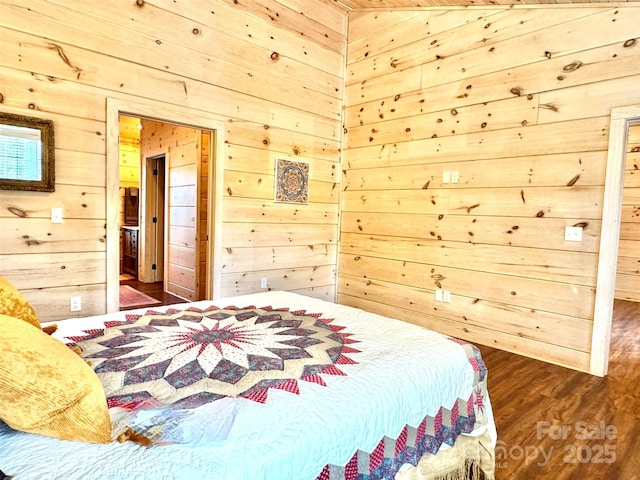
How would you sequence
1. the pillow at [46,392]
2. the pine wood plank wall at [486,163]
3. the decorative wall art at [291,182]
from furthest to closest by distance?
the decorative wall art at [291,182] < the pine wood plank wall at [486,163] < the pillow at [46,392]

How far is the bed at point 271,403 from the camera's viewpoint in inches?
35.6

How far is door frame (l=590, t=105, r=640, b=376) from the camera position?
273cm

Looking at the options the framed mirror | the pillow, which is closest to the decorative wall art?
the framed mirror

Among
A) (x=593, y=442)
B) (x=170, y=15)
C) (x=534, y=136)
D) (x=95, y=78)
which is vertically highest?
(x=170, y=15)

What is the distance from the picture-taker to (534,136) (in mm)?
3176

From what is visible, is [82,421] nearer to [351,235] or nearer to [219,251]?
[219,251]

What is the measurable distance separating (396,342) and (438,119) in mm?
2820

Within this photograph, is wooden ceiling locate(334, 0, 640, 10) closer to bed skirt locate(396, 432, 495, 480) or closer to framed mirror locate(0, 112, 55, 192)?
bed skirt locate(396, 432, 495, 480)

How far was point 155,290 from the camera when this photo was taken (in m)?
5.49

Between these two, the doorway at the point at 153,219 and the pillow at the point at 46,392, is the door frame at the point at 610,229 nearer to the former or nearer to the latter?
the pillow at the point at 46,392

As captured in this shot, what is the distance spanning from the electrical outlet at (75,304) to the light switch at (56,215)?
24.0 inches

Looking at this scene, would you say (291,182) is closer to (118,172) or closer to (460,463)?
(118,172)

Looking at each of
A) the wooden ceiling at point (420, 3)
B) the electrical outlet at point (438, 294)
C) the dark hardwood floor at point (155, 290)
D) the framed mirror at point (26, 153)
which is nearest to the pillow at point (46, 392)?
the framed mirror at point (26, 153)

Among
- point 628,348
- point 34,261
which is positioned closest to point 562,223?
point 628,348
